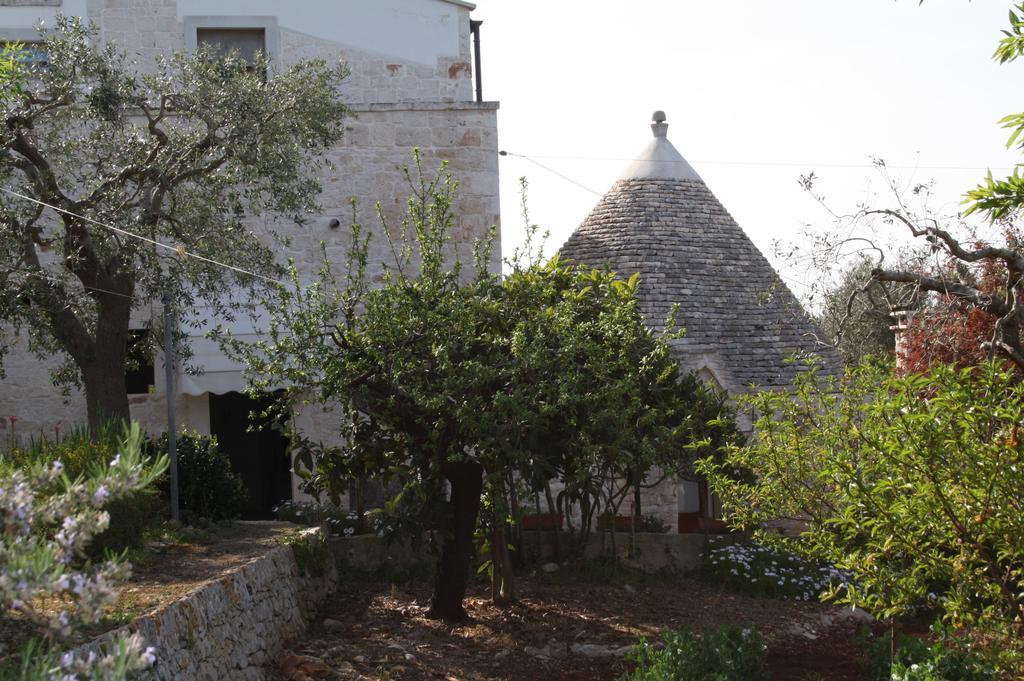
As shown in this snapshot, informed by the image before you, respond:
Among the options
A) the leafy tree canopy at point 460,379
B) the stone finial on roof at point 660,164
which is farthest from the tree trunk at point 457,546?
the stone finial on roof at point 660,164

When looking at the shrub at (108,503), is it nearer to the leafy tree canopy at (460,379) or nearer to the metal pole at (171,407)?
the metal pole at (171,407)

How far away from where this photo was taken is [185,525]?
1247 cm

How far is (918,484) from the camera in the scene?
21.5 feet

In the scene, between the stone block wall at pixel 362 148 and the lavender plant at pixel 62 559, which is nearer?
the lavender plant at pixel 62 559

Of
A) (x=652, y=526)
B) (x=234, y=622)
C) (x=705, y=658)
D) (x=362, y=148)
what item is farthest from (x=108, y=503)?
(x=362, y=148)

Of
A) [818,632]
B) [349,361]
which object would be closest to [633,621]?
[818,632]

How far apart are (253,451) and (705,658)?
1090cm

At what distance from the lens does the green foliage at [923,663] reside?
7691 millimetres

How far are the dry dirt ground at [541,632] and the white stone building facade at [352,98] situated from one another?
5.61 metres

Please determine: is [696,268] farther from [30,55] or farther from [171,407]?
[30,55]

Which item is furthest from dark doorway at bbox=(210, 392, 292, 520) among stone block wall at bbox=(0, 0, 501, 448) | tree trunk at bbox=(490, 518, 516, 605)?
tree trunk at bbox=(490, 518, 516, 605)

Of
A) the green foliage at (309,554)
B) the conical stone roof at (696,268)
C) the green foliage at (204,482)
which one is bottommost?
the green foliage at (309,554)

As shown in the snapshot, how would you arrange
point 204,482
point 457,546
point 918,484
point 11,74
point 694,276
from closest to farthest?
point 918,484 < point 11,74 < point 457,546 < point 204,482 < point 694,276

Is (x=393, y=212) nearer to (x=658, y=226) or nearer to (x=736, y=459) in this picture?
(x=658, y=226)
